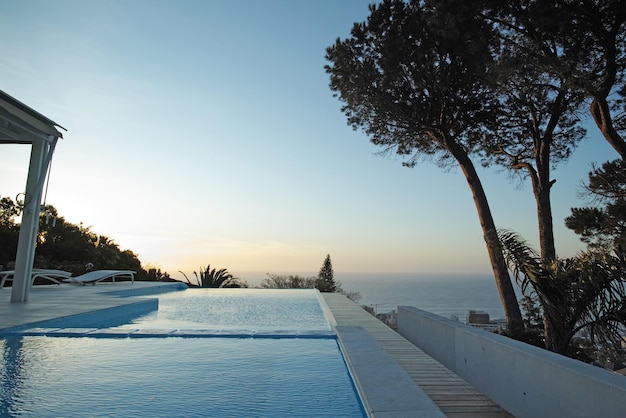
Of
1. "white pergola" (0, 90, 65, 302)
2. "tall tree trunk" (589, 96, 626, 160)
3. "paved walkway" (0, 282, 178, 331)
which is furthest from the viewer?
"tall tree trunk" (589, 96, 626, 160)

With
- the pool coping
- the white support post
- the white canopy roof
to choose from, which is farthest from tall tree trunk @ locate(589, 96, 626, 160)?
the white support post

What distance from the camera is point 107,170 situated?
14.1 meters

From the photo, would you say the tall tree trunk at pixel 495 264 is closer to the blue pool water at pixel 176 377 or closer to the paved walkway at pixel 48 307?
the blue pool water at pixel 176 377

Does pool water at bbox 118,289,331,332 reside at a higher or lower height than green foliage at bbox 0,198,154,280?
lower

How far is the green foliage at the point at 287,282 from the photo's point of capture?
758 inches

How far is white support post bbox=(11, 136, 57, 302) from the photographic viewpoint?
716 cm

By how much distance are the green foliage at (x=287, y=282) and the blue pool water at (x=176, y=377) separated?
13.8 meters

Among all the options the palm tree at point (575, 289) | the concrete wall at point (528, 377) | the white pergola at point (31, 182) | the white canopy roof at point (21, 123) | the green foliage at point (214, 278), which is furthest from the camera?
the green foliage at point (214, 278)

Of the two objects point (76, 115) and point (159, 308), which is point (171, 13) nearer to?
point (76, 115)

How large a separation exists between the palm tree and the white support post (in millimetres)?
7182

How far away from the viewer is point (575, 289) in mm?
4910

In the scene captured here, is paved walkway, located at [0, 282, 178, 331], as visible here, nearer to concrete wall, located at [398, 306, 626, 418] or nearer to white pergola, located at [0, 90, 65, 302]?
white pergola, located at [0, 90, 65, 302]

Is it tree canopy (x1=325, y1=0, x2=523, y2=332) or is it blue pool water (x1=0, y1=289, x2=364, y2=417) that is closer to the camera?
blue pool water (x1=0, y1=289, x2=364, y2=417)

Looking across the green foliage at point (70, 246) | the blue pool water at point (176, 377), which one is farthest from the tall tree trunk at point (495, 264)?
the green foliage at point (70, 246)
